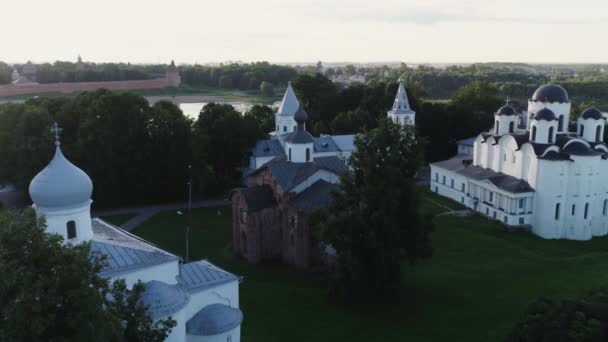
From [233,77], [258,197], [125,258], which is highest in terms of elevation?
[233,77]

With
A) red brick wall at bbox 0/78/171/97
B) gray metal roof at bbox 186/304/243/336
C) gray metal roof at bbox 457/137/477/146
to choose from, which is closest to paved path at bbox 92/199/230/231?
gray metal roof at bbox 186/304/243/336

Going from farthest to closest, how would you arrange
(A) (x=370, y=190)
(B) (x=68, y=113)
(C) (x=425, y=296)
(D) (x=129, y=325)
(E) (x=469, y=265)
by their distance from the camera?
(B) (x=68, y=113), (E) (x=469, y=265), (C) (x=425, y=296), (A) (x=370, y=190), (D) (x=129, y=325)

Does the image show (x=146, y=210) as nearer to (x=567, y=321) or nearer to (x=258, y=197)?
(x=258, y=197)

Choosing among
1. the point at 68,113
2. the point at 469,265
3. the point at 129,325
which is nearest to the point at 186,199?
the point at 68,113

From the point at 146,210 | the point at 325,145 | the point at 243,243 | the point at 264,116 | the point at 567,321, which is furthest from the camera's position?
the point at 264,116

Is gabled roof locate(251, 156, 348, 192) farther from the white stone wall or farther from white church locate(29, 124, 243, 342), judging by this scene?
the white stone wall

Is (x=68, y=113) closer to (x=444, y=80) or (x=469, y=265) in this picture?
(x=469, y=265)

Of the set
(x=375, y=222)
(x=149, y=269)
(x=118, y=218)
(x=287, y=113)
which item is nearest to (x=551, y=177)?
(x=375, y=222)
